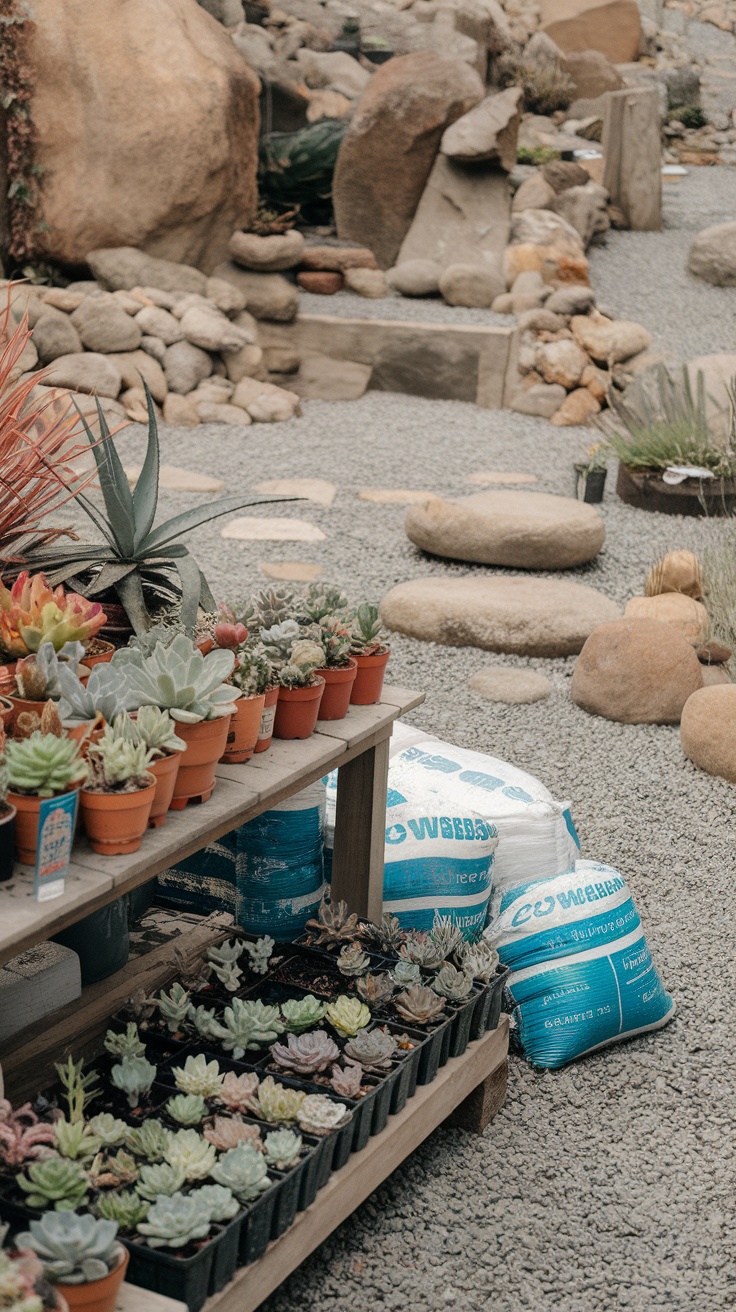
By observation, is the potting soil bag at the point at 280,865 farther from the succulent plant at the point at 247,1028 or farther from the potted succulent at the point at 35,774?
the potted succulent at the point at 35,774

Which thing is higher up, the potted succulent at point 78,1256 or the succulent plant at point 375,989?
the potted succulent at point 78,1256

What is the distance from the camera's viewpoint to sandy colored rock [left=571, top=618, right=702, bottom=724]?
424 centimetres

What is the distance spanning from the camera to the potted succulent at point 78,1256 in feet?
4.62

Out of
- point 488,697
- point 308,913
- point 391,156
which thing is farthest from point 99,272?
point 308,913

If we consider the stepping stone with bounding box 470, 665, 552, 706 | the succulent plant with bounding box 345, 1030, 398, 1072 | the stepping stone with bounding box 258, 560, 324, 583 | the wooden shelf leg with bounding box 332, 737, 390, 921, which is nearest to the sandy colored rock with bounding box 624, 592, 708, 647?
the stepping stone with bounding box 470, 665, 552, 706

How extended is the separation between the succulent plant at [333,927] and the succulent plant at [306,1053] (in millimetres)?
368

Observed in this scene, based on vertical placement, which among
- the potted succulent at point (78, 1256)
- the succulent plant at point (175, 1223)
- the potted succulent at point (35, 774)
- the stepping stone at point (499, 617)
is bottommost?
the stepping stone at point (499, 617)

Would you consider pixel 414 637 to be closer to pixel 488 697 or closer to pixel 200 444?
pixel 488 697

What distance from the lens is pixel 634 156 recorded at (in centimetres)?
1185

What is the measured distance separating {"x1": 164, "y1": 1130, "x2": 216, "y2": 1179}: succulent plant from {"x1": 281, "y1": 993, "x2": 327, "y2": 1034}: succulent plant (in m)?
0.39

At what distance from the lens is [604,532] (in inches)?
232

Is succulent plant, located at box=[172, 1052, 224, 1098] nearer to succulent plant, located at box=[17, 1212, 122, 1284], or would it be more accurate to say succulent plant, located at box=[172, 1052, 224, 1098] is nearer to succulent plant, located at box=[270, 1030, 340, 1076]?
succulent plant, located at box=[270, 1030, 340, 1076]

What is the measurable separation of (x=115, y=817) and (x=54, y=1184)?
459 mm

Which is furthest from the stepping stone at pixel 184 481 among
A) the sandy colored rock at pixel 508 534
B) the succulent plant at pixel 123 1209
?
the succulent plant at pixel 123 1209
